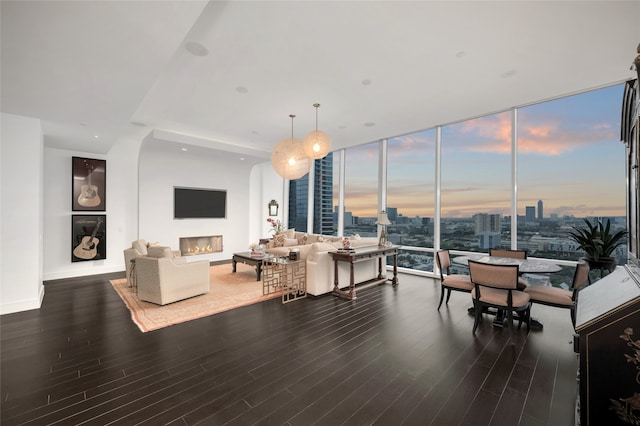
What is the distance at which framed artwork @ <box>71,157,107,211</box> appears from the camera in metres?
6.29

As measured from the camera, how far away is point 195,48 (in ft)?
10.5

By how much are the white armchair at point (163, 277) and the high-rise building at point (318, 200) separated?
5.18 m

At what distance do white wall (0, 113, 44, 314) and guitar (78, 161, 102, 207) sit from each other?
7.94 ft

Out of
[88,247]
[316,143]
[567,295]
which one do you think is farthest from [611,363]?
[88,247]

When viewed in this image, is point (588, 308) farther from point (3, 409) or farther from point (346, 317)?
point (3, 409)

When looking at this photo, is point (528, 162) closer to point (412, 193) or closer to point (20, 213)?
point (412, 193)

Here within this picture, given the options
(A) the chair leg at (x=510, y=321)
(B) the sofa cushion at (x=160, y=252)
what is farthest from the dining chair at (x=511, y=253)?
(B) the sofa cushion at (x=160, y=252)

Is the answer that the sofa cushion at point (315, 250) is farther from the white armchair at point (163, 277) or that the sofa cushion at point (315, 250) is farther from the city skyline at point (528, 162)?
the city skyline at point (528, 162)

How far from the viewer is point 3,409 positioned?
203 cm

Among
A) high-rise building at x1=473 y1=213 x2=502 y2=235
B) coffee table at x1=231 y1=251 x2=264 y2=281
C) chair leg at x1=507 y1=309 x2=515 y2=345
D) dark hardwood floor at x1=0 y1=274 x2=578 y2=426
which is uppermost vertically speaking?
high-rise building at x1=473 y1=213 x2=502 y2=235

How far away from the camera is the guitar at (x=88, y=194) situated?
6.36 metres

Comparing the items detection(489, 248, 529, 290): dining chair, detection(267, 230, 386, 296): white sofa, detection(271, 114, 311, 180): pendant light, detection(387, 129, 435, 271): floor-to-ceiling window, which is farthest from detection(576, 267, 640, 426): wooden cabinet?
detection(387, 129, 435, 271): floor-to-ceiling window

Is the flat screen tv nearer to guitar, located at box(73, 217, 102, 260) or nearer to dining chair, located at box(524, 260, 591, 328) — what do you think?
guitar, located at box(73, 217, 102, 260)

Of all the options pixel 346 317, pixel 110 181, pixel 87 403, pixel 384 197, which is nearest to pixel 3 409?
pixel 87 403
